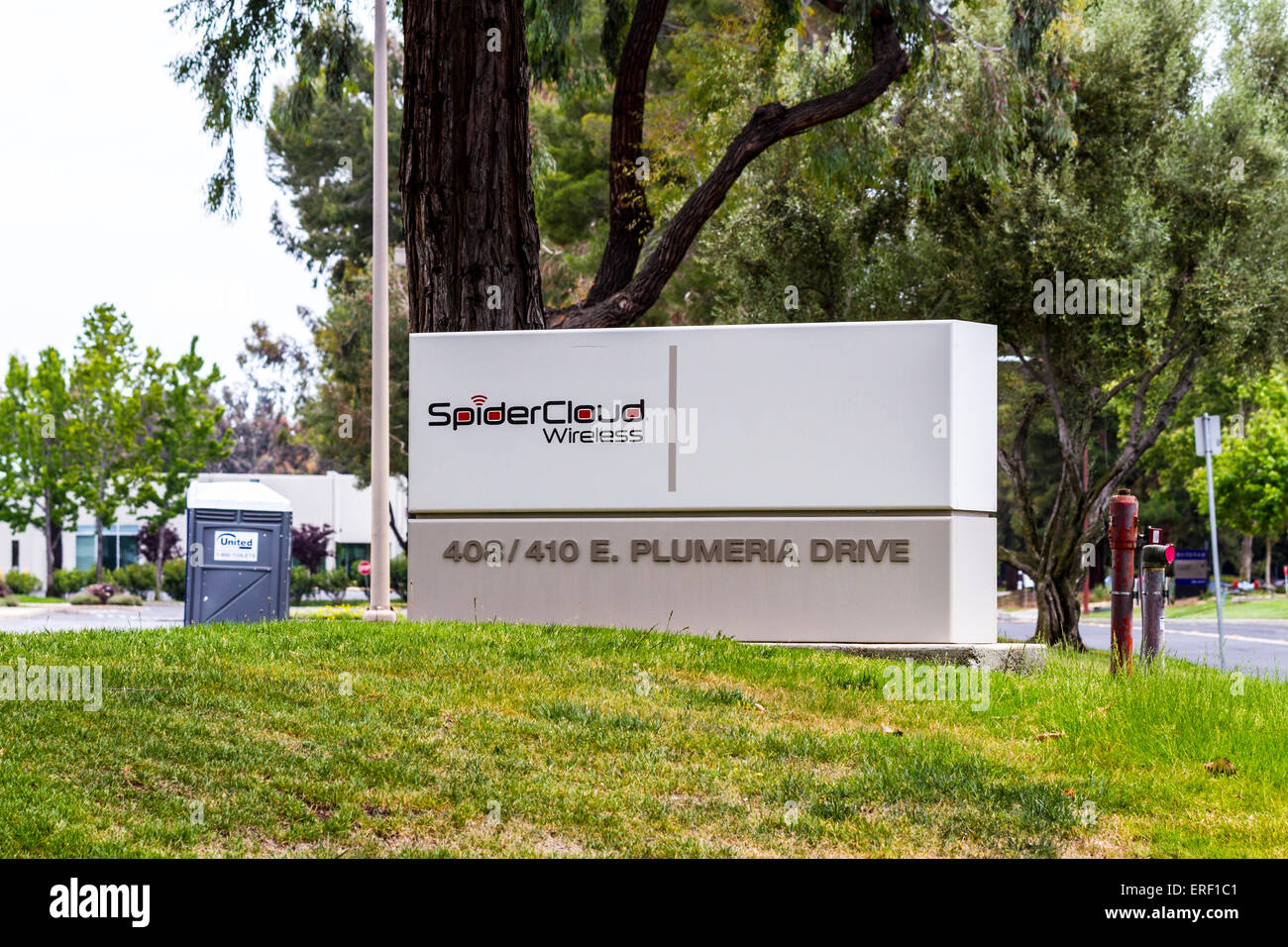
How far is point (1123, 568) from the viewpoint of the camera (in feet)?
27.5

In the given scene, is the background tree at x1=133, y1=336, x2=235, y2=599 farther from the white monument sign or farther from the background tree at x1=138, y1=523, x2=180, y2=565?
the white monument sign

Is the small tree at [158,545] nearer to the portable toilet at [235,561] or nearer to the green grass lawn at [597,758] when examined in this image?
the portable toilet at [235,561]

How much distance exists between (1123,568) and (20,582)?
42.2 m

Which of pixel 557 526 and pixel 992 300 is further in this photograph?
pixel 992 300

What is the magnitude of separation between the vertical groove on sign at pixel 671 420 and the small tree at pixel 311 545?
35.8 metres

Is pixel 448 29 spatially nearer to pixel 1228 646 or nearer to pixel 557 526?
pixel 557 526

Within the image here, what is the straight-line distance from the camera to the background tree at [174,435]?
124 ft

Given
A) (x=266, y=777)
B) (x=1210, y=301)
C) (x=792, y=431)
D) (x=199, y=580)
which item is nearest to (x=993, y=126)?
(x=1210, y=301)

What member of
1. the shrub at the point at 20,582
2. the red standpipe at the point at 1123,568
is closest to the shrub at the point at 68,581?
the shrub at the point at 20,582

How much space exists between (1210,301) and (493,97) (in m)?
12.3

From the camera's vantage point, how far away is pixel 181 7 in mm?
15219

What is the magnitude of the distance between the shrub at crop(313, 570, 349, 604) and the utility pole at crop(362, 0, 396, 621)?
29.9 m

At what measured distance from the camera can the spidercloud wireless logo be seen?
9.30 metres
